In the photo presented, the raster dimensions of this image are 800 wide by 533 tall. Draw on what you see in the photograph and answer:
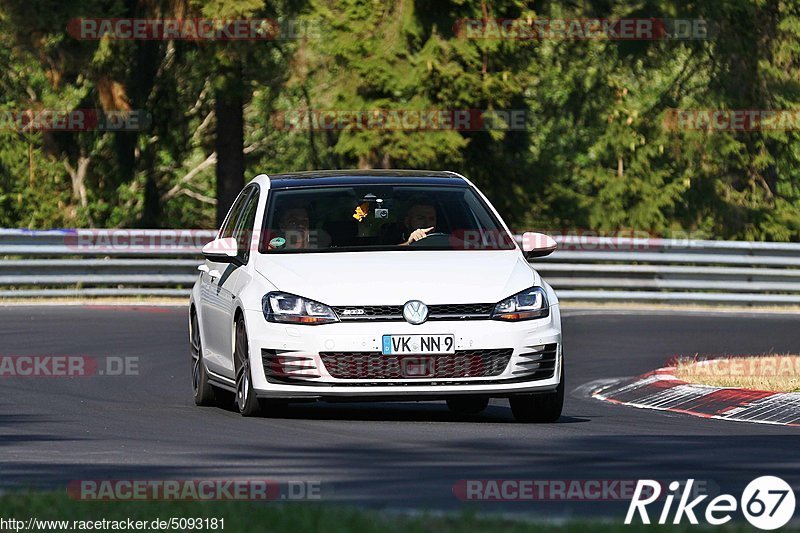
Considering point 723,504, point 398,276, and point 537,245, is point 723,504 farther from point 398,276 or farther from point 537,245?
point 537,245

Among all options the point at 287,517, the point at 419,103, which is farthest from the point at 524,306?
the point at 419,103

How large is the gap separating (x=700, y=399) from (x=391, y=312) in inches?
138

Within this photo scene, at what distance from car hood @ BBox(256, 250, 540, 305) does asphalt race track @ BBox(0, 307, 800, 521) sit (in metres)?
0.80

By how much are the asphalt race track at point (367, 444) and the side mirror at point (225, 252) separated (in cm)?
104

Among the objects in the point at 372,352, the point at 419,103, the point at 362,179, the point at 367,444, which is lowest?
the point at 419,103

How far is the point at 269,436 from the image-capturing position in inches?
415

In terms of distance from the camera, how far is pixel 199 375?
1344 cm

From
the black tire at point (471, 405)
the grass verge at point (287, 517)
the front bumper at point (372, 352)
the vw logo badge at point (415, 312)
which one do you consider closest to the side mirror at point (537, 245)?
the front bumper at point (372, 352)

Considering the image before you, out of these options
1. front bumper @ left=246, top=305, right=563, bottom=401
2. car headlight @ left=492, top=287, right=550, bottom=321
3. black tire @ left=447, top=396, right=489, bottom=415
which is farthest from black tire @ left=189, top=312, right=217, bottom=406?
car headlight @ left=492, top=287, right=550, bottom=321

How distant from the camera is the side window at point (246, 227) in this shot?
12459 millimetres

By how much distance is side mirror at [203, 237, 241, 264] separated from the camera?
40.7 ft

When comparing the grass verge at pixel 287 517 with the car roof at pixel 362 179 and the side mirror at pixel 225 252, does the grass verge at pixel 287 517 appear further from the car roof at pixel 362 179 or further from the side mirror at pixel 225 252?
the car roof at pixel 362 179

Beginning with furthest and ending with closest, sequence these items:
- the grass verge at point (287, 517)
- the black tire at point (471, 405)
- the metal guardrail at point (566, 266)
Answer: the metal guardrail at point (566, 266) → the black tire at point (471, 405) → the grass verge at point (287, 517)

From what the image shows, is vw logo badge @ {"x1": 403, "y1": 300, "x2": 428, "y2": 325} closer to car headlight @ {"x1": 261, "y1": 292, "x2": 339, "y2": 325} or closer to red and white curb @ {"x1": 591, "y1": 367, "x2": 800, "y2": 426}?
car headlight @ {"x1": 261, "y1": 292, "x2": 339, "y2": 325}
